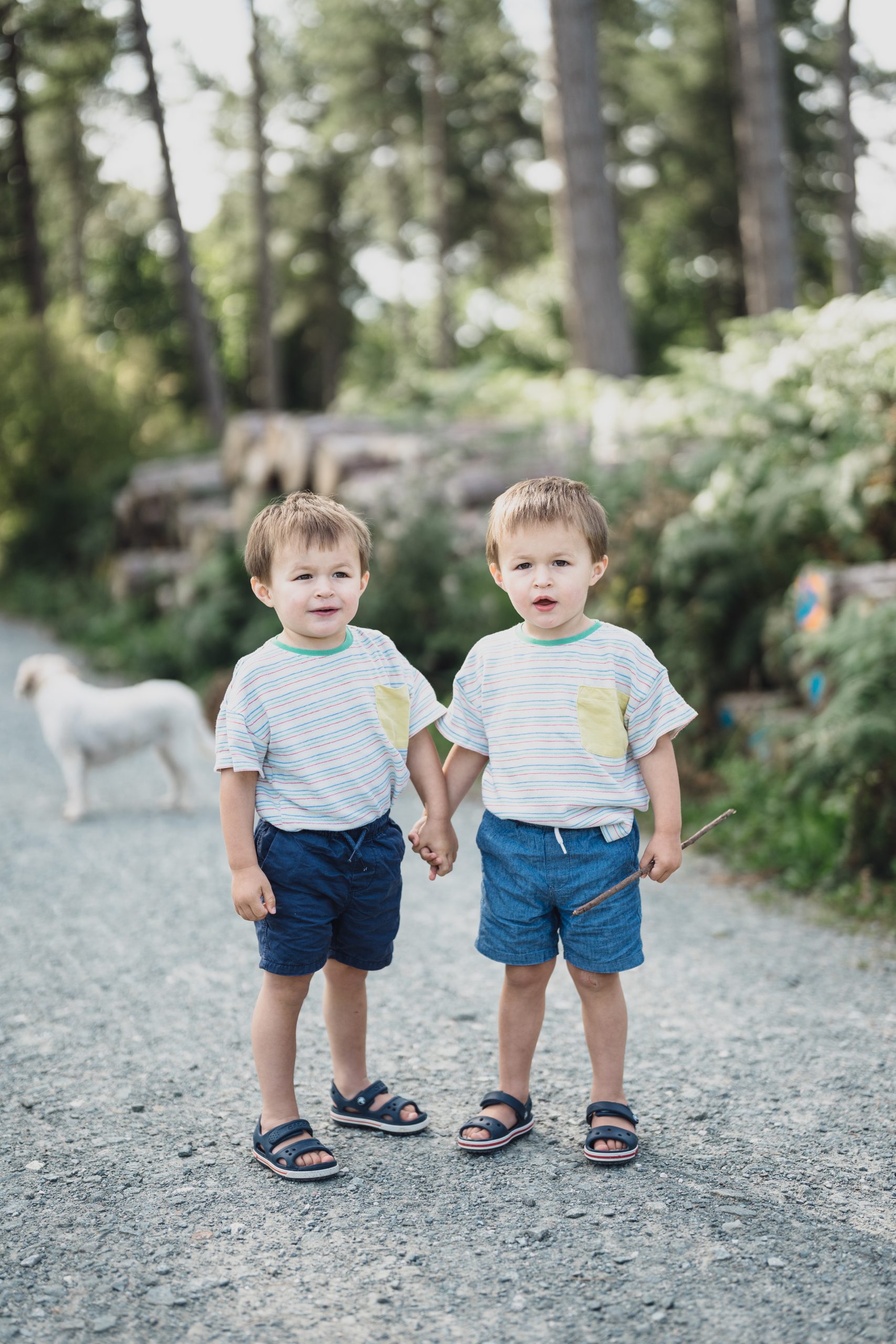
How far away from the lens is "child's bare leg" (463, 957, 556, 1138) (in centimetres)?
295

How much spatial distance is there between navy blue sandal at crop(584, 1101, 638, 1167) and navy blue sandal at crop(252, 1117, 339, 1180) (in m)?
0.61

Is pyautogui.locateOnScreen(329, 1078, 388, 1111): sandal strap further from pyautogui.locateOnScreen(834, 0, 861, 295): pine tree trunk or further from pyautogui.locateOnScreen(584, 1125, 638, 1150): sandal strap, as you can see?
pyautogui.locateOnScreen(834, 0, 861, 295): pine tree trunk

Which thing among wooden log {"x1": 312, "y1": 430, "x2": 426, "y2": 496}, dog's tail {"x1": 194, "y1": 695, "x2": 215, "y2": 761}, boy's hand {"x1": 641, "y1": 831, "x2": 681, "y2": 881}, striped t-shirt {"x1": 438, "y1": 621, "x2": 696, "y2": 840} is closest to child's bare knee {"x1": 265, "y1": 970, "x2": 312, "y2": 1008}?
striped t-shirt {"x1": 438, "y1": 621, "x2": 696, "y2": 840}

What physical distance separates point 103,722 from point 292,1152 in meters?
3.79

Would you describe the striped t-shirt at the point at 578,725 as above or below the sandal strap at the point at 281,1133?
above

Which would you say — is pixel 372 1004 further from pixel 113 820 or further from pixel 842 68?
pixel 842 68

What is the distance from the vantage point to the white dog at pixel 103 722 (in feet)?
20.5

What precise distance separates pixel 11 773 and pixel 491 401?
6782mm

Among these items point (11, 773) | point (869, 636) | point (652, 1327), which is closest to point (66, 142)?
point (11, 773)

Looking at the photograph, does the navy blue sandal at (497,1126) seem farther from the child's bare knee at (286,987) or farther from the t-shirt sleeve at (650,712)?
the t-shirt sleeve at (650,712)

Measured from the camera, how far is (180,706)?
249 inches

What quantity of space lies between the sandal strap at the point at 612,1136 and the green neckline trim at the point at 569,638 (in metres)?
1.16

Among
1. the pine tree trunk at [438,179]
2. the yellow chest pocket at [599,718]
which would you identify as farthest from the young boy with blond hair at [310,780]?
the pine tree trunk at [438,179]

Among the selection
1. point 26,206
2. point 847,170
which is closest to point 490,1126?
point 847,170
